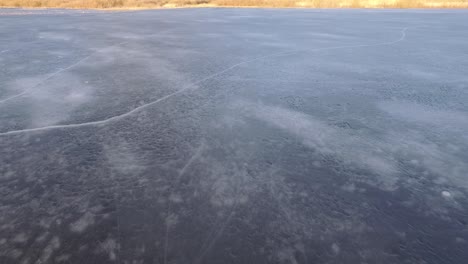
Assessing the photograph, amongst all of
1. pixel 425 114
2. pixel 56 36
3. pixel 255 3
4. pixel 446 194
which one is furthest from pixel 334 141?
pixel 255 3

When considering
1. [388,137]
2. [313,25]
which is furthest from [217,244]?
[313,25]

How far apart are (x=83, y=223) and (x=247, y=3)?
2039 centimetres

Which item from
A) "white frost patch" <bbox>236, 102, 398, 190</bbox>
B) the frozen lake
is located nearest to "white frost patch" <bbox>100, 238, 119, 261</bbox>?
the frozen lake

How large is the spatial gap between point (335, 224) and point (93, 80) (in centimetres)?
487

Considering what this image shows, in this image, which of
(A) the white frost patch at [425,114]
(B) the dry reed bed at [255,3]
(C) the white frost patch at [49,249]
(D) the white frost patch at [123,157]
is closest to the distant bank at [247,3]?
(B) the dry reed bed at [255,3]

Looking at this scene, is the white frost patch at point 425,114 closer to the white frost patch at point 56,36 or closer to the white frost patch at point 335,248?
the white frost patch at point 335,248

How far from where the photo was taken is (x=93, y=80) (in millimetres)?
5902

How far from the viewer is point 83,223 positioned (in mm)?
2555

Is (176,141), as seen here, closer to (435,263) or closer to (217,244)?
(217,244)

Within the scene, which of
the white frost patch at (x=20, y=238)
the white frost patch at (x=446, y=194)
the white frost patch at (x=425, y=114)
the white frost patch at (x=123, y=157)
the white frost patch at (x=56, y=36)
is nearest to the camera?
the white frost patch at (x=20, y=238)

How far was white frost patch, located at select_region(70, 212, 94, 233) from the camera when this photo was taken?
8.18 ft

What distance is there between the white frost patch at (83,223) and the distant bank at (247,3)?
19.2 meters

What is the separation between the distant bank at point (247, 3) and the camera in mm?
18844

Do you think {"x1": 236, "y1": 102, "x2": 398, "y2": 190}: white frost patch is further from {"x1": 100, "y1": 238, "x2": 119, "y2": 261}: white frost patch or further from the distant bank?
the distant bank
